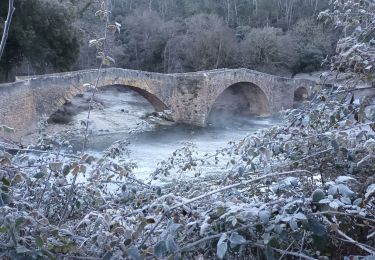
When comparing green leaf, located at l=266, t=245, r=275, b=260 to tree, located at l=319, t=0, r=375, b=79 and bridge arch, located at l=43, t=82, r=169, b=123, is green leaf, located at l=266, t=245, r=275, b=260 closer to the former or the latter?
tree, located at l=319, t=0, r=375, b=79

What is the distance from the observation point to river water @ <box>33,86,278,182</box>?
1326 cm

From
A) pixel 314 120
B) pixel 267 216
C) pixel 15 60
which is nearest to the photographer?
pixel 267 216

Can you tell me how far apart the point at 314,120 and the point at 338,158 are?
1.19ft

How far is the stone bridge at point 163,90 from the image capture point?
42.3ft

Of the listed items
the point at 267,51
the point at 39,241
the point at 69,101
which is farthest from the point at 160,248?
the point at 267,51

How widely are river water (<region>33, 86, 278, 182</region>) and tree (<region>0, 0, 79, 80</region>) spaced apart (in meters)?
2.26

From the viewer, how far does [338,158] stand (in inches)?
88.8

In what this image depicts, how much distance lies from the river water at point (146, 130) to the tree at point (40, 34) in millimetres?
2264

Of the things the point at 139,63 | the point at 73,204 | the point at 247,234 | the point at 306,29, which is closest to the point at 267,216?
the point at 247,234

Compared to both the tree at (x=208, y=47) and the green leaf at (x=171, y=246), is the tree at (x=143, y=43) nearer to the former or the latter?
the tree at (x=208, y=47)

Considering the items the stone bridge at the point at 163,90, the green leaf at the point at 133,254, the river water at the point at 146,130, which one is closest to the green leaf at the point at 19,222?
the green leaf at the point at 133,254

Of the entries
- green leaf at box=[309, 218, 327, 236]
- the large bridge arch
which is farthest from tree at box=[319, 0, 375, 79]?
the large bridge arch

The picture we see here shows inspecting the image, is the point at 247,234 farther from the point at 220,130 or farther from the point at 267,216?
the point at 220,130

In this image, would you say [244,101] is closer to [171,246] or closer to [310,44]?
[310,44]
